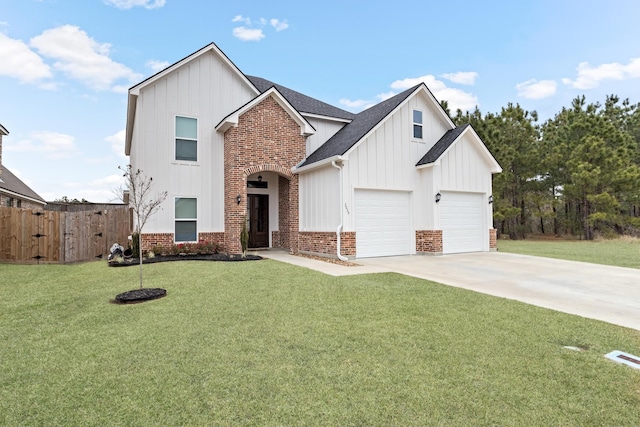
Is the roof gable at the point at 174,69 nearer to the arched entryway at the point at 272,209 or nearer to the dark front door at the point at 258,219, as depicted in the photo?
the arched entryway at the point at 272,209

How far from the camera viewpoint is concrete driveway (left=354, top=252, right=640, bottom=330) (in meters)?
5.57

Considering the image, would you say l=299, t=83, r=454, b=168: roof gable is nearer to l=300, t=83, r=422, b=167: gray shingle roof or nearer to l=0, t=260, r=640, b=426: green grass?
l=300, t=83, r=422, b=167: gray shingle roof

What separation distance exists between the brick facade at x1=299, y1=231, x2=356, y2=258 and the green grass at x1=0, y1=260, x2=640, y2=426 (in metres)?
5.06

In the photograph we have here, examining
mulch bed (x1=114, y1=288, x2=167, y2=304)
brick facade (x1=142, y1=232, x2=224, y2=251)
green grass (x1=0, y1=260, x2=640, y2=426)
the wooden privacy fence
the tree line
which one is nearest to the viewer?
green grass (x1=0, y1=260, x2=640, y2=426)

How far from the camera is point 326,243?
11.9 m

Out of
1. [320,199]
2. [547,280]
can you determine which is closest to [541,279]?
[547,280]

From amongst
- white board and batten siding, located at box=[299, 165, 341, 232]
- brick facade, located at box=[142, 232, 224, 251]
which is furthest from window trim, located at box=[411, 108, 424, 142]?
brick facade, located at box=[142, 232, 224, 251]

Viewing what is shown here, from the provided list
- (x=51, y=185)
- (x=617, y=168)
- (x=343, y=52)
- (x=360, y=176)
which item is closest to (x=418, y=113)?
(x=360, y=176)

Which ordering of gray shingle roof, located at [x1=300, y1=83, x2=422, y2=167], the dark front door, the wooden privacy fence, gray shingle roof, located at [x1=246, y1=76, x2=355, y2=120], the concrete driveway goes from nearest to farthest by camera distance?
the concrete driveway → the wooden privacy fence → gray shingle roof, located at [x1=300, y1=83, x2=422, y2=167] → the dark front door → gray shingle roof, located at [x1=246, y1=76, x2=355, y2=120]

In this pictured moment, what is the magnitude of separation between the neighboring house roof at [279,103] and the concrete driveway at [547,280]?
19.4 ft

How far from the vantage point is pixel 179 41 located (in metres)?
14.6

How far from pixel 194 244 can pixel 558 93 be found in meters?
30.0

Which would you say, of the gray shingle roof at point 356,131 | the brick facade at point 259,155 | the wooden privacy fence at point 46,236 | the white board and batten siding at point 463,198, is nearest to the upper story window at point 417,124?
the gray shingle roof at point 356,131

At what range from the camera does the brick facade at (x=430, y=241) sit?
12.5 metres
